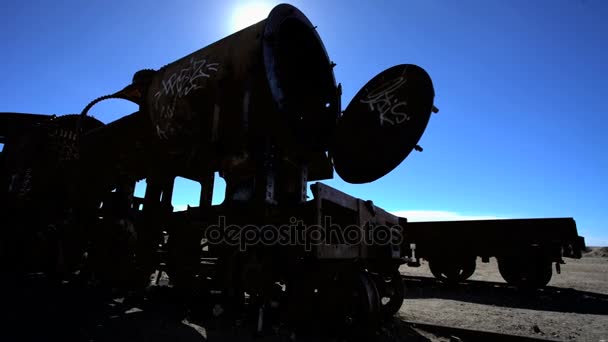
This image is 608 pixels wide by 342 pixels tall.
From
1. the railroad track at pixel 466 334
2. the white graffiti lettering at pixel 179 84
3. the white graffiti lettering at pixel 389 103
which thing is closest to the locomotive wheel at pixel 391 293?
the railroad track at pixel 466 334

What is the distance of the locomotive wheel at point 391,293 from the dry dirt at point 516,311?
1.71 ft

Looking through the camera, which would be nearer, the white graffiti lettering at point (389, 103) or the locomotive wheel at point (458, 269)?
the white graffiti lettering at point (389, 103)

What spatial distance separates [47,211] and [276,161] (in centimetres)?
576

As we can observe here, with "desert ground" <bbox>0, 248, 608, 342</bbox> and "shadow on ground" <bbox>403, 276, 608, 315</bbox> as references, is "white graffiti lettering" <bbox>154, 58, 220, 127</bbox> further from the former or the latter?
"shadow on ground" <bbox>403, 276, 608, 315</bbox>

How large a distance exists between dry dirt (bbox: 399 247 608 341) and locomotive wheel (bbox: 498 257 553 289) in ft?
1.20

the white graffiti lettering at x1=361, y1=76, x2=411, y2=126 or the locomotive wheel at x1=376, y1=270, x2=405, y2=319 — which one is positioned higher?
the white graffiti lettering at x1=361, y1=76, x2=411, y2=126

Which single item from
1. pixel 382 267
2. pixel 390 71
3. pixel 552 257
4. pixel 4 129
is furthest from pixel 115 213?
pixel 552 257

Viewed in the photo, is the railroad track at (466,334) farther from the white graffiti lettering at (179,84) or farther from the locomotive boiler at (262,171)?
the white graffiti lettering at (179,84)

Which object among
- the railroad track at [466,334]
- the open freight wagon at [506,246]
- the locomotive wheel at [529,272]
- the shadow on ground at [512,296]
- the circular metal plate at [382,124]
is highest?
the circular metal plate at [382,124]

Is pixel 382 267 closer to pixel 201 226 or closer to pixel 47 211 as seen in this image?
pixel 201 226

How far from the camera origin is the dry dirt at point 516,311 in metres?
4.61

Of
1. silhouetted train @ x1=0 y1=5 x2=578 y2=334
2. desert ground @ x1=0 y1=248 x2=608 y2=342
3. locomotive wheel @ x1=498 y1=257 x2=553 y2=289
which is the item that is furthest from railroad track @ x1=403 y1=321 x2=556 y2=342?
locomotive wheel @ x1=498 y1=257 x2=553 y2=289

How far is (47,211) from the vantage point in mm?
6527

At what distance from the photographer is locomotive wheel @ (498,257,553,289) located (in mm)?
9438
